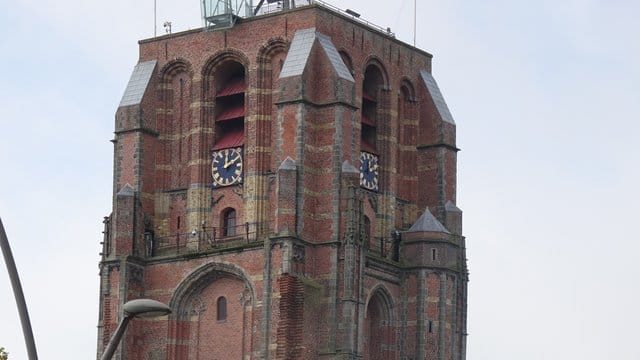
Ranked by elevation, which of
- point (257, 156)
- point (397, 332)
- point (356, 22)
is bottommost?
point (397, 332)

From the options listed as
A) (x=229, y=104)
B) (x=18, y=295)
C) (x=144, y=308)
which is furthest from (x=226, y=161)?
(x=18, y=295)

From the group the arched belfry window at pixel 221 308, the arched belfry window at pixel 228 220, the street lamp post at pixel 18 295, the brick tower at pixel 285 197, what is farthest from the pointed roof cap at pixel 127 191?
the street lamp post at pixel 18 295

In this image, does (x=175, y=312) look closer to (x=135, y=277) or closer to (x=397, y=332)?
(x=135, y=277)

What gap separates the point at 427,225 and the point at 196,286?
32.4 ft

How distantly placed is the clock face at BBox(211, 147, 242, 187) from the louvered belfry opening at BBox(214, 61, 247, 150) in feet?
1.07

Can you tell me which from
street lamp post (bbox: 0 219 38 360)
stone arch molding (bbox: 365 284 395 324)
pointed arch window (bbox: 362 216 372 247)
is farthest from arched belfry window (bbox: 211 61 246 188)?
street lamp post (bbox: 0 219 38 360)

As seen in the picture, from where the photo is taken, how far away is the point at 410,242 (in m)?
92.7

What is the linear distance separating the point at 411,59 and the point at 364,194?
7231mm

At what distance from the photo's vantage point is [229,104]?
305ft

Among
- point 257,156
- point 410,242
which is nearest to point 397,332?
point 410,242

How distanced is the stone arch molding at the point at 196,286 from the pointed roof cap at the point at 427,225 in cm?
803

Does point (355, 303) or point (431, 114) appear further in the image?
point (431, 114)

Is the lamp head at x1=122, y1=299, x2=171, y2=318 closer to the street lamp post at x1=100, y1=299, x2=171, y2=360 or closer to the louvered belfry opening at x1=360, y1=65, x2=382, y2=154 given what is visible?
the street lamp post at x1=100, y1=299, x2=171, y2=360

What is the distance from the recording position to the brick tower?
288 ft
